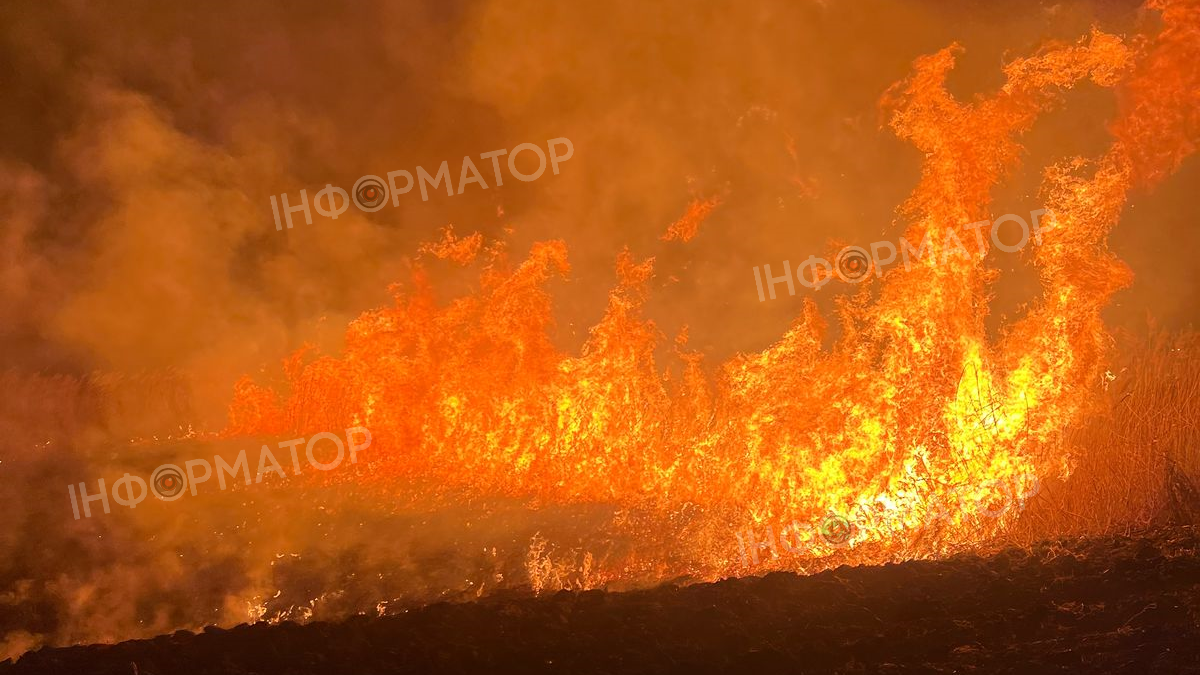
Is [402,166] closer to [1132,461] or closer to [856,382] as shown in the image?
[856,382]

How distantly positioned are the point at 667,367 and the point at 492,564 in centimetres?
274

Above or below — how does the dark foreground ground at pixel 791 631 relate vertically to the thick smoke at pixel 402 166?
below

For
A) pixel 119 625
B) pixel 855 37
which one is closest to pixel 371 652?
pixel 119 625

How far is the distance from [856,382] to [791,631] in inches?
102

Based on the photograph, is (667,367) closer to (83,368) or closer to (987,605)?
(987,605)

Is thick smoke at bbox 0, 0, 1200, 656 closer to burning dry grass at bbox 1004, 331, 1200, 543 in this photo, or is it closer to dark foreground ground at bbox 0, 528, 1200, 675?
burning dry grass at bbox 1004, 331, 1200, 543

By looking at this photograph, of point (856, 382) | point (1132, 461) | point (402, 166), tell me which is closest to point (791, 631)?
point (856, 382)

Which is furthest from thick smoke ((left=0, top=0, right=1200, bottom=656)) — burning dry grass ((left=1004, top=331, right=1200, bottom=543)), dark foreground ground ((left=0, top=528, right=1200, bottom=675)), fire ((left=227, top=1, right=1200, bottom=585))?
dark foreground ground ((left=0, top=528, right=1200, bottom=675))

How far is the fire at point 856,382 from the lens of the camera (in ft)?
23.2

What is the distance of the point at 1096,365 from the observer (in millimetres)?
7164

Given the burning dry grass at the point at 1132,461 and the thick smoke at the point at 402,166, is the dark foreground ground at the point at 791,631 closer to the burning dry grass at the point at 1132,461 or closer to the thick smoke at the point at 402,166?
the burning dry grass at the point at 1132,461

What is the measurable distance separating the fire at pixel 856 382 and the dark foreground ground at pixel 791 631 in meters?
0.40

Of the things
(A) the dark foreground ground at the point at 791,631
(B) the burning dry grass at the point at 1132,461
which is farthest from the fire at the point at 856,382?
(A) the dark foreground ground at the point at 791,631

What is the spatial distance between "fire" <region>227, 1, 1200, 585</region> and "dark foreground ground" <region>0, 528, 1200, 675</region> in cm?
40
